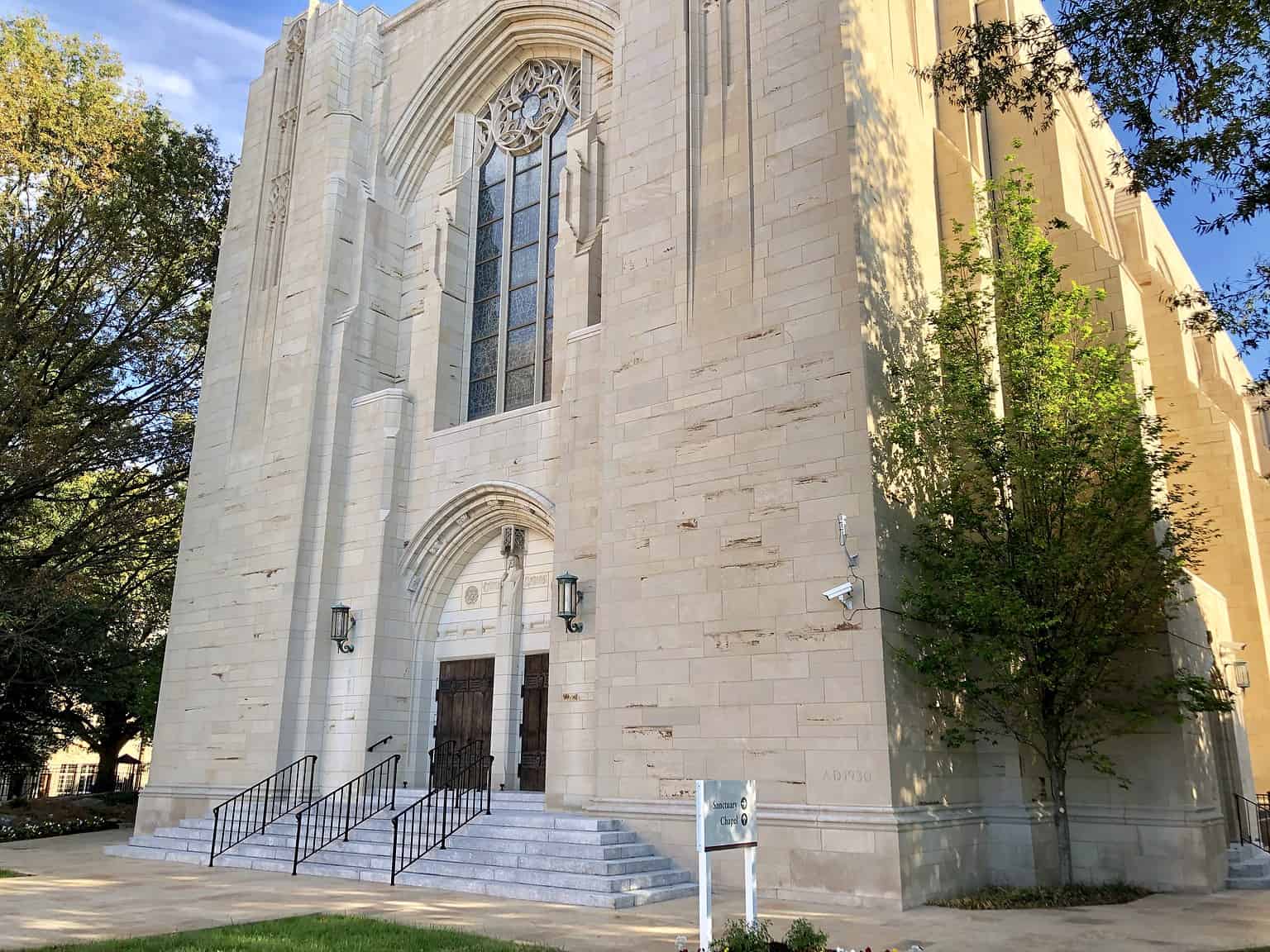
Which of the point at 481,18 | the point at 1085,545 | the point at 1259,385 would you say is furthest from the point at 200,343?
the point at 1259,385

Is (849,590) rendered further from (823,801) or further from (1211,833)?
(1211,833)

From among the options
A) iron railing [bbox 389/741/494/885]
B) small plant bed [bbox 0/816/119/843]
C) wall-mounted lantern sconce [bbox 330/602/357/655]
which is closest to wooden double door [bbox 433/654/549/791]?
iron railing [bbox 389/741/494/885]

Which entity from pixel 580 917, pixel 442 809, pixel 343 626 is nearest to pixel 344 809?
pixel 442 809

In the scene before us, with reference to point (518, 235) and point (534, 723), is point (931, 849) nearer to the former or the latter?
point (534, 723)

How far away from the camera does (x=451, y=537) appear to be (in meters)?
16.0

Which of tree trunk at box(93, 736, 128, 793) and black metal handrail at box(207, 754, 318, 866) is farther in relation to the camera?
tree trunk at box(93, 736, 128, 793)

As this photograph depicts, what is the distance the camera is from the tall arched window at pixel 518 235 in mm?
16891

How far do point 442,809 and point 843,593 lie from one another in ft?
18.7

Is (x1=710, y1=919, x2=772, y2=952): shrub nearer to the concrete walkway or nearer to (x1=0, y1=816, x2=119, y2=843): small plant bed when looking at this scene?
the concrete walkway

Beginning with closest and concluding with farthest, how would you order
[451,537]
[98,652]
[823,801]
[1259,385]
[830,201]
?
[1259,385], [823,801], [830,201], [451,537], [98,652]

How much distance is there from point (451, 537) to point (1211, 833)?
10.7m

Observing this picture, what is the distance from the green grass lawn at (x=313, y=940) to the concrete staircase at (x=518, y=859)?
7.31ft

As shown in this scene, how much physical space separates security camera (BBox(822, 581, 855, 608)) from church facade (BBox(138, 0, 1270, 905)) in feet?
0.48

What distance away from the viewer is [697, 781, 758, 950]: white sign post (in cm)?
649
